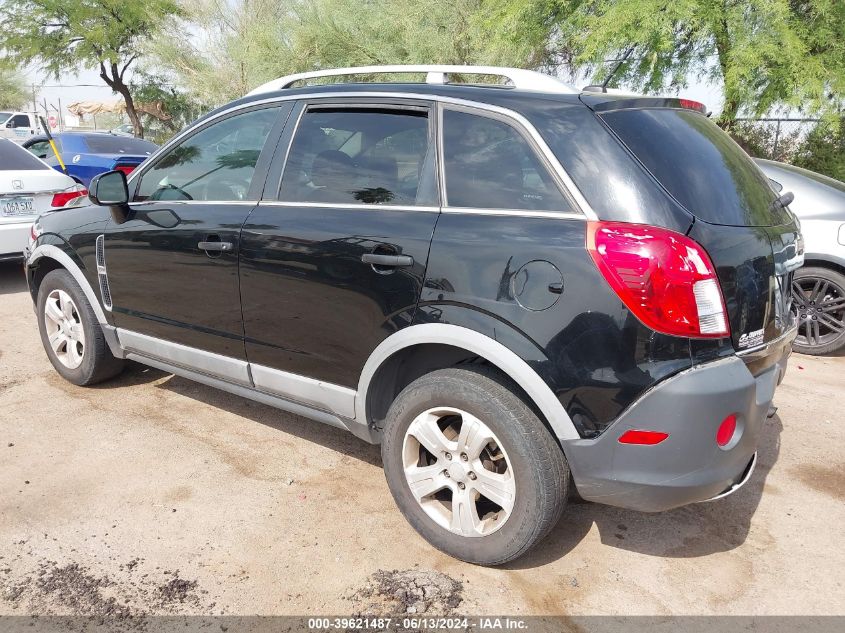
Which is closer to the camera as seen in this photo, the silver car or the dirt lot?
the dirt lot

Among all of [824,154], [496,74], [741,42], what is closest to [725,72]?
[741,42]

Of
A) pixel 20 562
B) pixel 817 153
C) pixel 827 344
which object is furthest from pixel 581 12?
pixel 20 562

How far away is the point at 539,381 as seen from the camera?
2568 mm

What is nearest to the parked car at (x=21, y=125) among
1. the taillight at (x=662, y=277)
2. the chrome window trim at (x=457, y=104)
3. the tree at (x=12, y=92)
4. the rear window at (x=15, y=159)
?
the rear window at (x=15, y=159)

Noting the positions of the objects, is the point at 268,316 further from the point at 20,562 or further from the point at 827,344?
the point at 827,344

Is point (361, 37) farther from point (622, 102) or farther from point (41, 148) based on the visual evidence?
point (622, 102)

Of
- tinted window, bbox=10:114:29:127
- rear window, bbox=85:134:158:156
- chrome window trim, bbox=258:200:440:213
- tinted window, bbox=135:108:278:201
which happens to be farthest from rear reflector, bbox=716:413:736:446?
tinted window, bbox=10:114:29:127

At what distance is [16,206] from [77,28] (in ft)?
66.7

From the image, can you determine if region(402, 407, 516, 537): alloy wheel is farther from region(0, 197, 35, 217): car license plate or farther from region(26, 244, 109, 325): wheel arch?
region(0, 197, 35, 217): car license plate

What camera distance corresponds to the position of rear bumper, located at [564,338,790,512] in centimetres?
243

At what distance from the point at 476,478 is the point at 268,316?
4.26ft

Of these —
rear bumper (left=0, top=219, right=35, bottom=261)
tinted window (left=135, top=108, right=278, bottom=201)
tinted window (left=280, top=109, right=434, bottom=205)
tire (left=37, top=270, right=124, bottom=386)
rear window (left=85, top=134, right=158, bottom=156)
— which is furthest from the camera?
rear window (left=85, top=134, right=158, bottom=156)

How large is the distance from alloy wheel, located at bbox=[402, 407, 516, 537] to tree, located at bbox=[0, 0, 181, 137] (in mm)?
25396

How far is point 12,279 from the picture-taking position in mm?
8234
